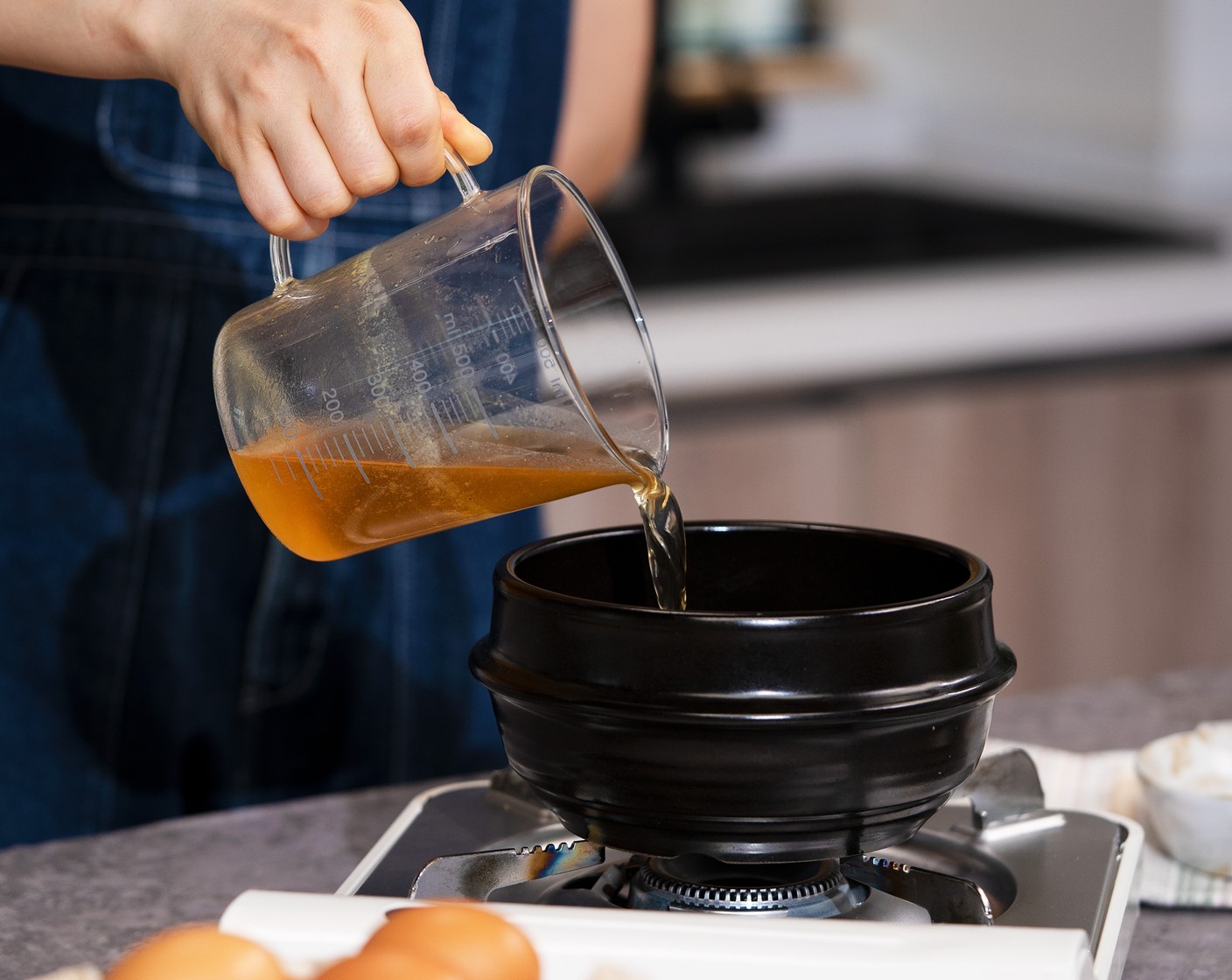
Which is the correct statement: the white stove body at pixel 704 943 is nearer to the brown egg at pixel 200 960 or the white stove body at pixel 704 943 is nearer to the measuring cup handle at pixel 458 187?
the brown egg at pixel 200 960

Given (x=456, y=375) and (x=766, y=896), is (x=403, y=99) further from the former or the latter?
(x=766, y=896)

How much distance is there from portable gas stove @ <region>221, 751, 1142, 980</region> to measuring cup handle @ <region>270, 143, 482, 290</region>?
28 centimetres

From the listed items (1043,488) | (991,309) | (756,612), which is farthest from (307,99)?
(1043,488)

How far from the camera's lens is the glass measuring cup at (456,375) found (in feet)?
2.13

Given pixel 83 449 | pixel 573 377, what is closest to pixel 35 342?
pixel 83 449

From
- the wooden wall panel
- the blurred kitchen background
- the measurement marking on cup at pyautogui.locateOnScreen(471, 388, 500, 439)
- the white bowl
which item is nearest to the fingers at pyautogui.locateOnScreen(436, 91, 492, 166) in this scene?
the measurement marking on cup at pyautogui.locateOnScreen(471, 388, 500, 439)

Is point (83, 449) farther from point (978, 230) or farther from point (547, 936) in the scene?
point (978, 230)

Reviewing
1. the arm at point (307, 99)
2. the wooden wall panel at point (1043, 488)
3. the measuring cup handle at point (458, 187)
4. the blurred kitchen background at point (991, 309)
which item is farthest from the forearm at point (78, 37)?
the wooden wall panel at point (1043, 488)

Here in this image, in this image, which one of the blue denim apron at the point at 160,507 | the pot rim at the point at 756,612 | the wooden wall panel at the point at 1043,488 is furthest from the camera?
the wooden wall panel at the point at 1043,488

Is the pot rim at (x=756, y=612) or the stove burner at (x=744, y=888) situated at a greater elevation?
the pot rim at (x=756, y=612)

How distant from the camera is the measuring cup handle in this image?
28.1 inches

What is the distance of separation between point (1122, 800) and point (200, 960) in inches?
23.0

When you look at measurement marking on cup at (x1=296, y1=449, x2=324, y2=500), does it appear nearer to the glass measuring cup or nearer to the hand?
the glass measuring cup

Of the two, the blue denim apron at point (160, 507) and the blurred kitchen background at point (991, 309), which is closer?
the blue denim apron at point (160, 507)
